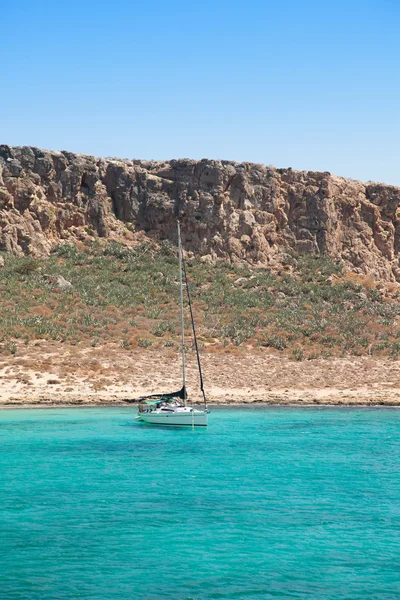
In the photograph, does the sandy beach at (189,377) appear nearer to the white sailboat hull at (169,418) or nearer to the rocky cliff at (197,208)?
the white sailboat hull at (169,418)

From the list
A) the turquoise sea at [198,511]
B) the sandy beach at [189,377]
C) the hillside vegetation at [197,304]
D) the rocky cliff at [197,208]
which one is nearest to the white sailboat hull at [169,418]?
the turquoise sea at [198,511]

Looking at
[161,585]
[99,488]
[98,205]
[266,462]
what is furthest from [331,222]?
[161,585]

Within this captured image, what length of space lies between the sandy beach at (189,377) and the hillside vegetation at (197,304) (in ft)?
4.62

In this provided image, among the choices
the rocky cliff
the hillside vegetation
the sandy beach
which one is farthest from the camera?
the rocky cliff

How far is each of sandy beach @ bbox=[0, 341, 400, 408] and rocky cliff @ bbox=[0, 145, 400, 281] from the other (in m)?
18.0

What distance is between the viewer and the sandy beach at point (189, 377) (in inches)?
1515

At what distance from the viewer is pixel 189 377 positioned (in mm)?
41750

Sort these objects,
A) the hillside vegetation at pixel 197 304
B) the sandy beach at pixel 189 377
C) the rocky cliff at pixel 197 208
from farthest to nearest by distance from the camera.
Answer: the rocky cliff at pixel 197 208
the hillside vegetation at pixel 197 304
the sandy beach at pixel 189 377

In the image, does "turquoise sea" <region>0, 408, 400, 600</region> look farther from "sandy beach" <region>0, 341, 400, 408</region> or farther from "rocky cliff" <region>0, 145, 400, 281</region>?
"rocky cliff" <region>0, 145, 400, 281</region>

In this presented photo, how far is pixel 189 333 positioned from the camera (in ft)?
163

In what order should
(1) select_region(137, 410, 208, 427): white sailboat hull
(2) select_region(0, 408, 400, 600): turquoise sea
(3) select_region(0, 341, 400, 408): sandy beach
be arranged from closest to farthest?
(2) select_region(0, 408, 400, 600): turquoise sea, (1) select_region(137, 410, 208, 427): white sailboat hull, (3) select_region(0, 341, 400, 408): sandy beach

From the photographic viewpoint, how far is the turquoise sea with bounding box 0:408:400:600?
14.7m

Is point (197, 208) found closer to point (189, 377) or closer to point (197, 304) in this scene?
point (197, 304)

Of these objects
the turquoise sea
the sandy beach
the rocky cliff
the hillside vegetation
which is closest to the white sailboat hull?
the turquoise sea
